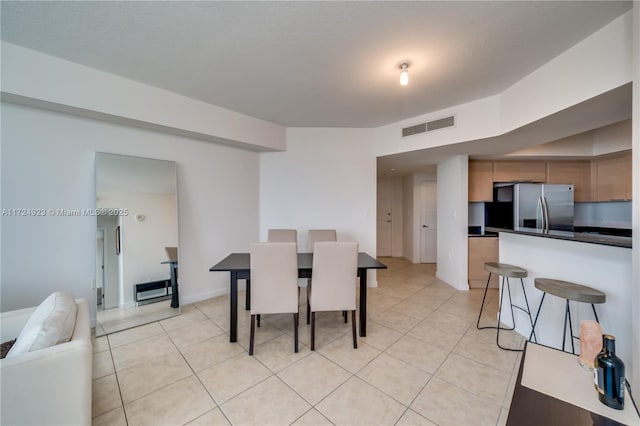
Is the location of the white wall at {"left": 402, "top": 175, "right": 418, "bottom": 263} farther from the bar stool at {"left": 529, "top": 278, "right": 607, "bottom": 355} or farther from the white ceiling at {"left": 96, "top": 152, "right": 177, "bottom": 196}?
the white ceiling at {"left": 96, "top": 152, "right": 177, "bottom": 196}

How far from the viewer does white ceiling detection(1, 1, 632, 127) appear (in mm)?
1571

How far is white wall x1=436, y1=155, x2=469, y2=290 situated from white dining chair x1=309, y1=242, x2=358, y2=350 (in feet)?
8.00

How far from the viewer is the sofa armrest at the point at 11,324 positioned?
145 cm

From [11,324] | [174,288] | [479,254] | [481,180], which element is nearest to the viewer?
[11,324]

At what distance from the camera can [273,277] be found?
2.11 metres

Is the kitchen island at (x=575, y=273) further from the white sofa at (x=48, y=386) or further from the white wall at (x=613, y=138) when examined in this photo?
the white sofa at (x=48, y=386)

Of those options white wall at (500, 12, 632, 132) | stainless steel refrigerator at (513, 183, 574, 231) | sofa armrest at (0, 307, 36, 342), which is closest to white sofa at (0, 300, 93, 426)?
sofa armrest at (0, 307, 36, 342)

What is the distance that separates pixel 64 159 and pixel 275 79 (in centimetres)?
227

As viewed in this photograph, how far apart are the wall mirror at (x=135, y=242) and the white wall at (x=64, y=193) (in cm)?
10

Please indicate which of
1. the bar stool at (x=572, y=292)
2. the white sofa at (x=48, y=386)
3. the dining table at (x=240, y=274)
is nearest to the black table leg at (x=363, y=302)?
the dining table at (x=240, y=274)

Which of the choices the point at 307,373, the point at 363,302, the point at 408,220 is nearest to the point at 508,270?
the point at 363,302

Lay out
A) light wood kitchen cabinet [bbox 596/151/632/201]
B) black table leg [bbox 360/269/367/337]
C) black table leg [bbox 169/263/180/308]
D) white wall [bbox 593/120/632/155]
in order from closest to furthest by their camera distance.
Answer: black table leg [bbox 360/269/367/337] < black table leg [bbox 169/263/180/308] < white wall [bbox 593/120/632/155] < light wood kitchen cabinet [bbox 596/151/632/201]

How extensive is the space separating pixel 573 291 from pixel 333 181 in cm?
291

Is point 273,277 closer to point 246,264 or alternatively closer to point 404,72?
point 246,264
